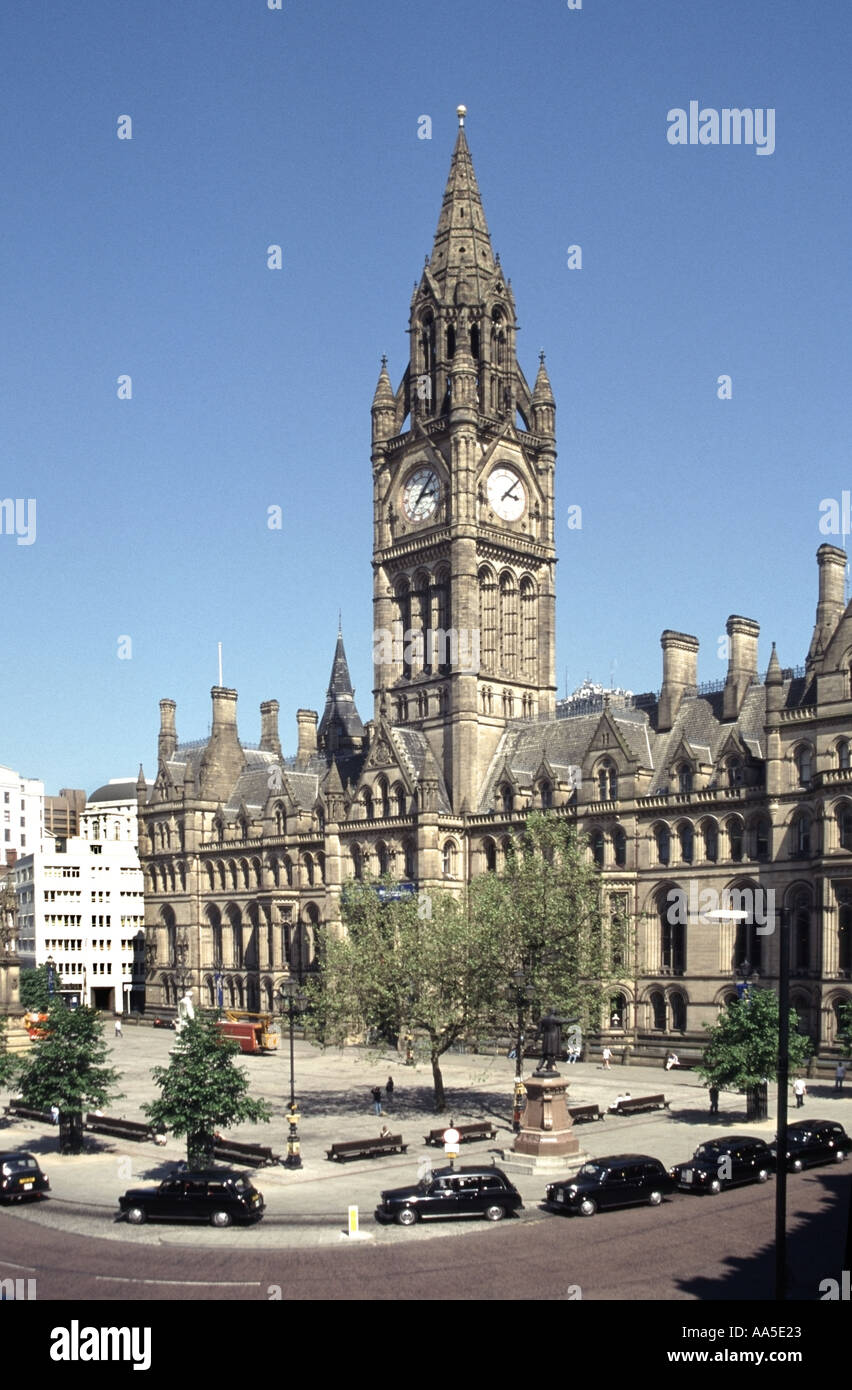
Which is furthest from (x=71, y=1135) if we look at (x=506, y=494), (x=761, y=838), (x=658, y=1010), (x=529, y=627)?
(x=506, y=494)

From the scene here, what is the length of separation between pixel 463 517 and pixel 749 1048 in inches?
1992

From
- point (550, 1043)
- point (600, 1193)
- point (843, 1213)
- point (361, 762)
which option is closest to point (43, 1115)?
point (550, 1043)

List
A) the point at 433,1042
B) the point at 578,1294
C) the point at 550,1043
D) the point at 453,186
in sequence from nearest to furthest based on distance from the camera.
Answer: the point at 578,1294
the point at 550,1043
the point at 433,1042
the point at 453,186

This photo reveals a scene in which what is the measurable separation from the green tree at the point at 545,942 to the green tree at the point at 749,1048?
19.5 ft

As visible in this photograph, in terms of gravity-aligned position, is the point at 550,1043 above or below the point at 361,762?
below

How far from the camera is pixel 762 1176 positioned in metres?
44.7

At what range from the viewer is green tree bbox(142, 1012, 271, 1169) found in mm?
44594

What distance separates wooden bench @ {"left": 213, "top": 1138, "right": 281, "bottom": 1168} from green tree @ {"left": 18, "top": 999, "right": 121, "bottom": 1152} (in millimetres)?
4522

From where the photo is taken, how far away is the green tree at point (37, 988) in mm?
96375

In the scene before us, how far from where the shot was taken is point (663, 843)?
8225cm

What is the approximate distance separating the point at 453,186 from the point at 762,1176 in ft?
268

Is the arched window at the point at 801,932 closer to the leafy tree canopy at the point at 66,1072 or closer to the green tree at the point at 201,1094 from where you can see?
the green tree at the point at 201,1094
